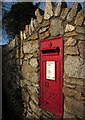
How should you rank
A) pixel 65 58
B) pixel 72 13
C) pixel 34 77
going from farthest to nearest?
pixel 34 77, pixel 65 58, pixel 72 13

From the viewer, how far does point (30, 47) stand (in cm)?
235

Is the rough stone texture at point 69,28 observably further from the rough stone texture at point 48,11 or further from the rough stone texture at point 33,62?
the rough stone texture at point 33,62

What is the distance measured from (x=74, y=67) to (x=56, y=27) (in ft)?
2.21

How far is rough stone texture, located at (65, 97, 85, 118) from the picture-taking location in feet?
5.05

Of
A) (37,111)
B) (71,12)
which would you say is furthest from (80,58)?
(37,111)

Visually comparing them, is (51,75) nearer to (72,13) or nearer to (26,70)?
(26,70)

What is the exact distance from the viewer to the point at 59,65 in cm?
181

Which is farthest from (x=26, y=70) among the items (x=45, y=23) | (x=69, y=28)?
(x=69, y=28)

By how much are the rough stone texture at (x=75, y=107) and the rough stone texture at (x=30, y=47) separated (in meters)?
1.04

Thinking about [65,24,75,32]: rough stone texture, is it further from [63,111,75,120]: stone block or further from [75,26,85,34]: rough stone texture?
[63,111,75,120]: stone block

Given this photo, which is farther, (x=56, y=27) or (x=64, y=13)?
(x=56, y=27)

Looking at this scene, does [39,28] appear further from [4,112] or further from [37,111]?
[4,112]

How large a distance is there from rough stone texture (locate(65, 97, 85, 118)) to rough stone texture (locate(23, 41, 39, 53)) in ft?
3.41

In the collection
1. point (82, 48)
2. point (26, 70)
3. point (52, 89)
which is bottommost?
point (52, 89)
